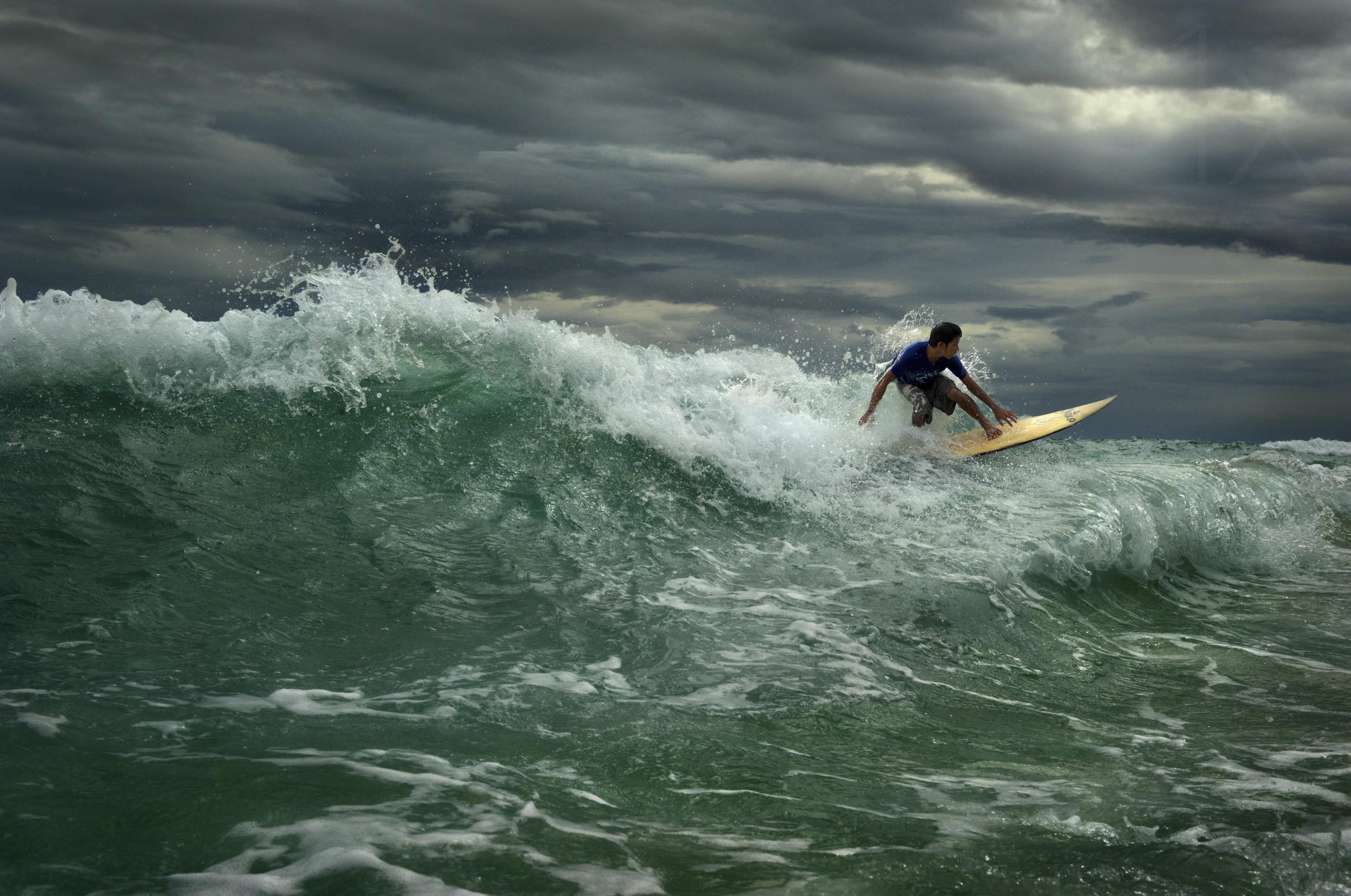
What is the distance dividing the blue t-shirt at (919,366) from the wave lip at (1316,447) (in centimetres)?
1270

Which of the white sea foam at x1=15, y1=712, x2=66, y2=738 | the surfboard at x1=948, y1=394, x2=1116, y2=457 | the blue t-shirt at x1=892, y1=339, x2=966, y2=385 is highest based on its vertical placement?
the blue t-shirt at x1=892, y1=339, x2=966, y2=385

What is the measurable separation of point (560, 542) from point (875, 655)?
8.09 ft

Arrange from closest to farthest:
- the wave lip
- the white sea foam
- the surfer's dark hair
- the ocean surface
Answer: the ocean surface < the white sea foam < the surfer's dark hair < the wave lip

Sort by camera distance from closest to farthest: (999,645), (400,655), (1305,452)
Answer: (400,655) < (999,645) < (1305,452)

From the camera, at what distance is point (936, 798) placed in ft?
11.1

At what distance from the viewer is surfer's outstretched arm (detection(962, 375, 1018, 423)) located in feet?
32.3

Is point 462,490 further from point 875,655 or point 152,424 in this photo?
point 875,655

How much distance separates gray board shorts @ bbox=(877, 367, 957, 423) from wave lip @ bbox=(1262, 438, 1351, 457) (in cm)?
1252

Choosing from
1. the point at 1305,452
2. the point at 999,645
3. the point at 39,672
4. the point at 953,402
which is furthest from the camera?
the point at 1305,452

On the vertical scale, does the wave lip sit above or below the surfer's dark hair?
below

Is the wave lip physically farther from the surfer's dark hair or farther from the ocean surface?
the surfer's dark hair

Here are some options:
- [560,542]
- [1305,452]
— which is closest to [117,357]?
[560,542]

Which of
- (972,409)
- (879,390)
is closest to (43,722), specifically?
(879,390)

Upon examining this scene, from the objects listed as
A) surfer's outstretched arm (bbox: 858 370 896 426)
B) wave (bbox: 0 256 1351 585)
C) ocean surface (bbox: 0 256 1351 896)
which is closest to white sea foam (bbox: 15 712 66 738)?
ocean surface (bbox: 0 256 1351 896)
